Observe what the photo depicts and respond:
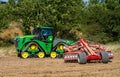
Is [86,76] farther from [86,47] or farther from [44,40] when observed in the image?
[44,40]

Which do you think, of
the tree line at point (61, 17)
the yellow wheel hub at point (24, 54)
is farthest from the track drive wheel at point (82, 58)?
the tree line at point (61, 17)

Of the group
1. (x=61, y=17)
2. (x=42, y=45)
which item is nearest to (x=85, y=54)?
(x=42, y=45)

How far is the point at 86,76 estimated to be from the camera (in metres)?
12.6

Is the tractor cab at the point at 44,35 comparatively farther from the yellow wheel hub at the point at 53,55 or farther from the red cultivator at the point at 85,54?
the red cultivator at the point at 85,54

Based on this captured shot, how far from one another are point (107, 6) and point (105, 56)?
15947mm

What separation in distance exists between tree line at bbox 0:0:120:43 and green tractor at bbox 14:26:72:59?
20.2 ft

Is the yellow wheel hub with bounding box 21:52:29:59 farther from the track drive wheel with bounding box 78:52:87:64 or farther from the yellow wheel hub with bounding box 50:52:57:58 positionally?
the track drive wheel with bounding box 78:52:87:64

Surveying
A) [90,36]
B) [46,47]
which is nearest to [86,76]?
[46,47]

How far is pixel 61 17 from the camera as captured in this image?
28.4 m

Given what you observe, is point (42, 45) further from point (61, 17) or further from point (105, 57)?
point (61, 17)

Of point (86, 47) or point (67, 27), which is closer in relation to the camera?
point (86, 47)

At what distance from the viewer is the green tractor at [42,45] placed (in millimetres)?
21656

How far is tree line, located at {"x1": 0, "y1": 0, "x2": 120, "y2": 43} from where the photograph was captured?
1110 inches

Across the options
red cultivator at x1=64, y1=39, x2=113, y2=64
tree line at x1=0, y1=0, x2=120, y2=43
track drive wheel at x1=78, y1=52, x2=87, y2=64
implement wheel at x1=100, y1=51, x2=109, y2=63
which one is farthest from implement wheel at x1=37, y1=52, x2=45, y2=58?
tree line at x1=0, y1=0, x2=120, y2=43
